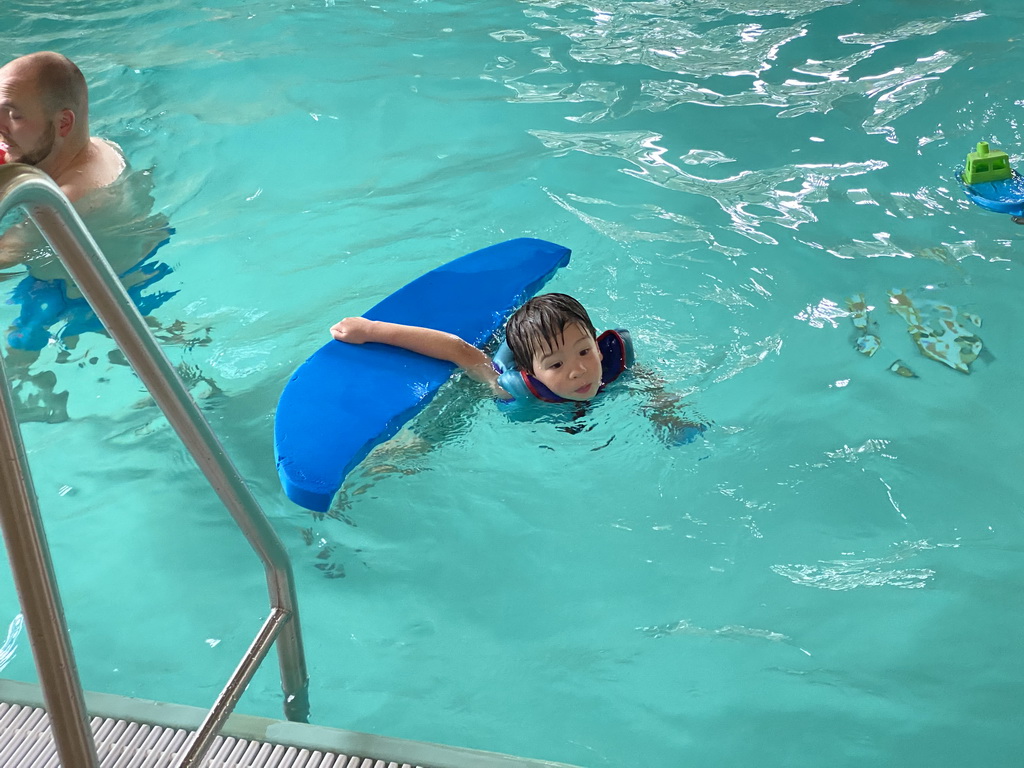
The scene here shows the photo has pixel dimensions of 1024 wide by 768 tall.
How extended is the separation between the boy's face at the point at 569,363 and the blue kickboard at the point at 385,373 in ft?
1.06

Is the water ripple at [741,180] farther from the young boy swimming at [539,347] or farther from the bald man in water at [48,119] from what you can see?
the bald man in water at [48,119]

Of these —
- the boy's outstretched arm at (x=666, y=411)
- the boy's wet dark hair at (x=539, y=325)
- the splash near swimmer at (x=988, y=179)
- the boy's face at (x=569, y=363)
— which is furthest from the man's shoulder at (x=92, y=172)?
the splash near swimmer at (x=988, y=179)

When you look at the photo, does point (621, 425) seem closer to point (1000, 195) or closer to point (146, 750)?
point (146, 750)

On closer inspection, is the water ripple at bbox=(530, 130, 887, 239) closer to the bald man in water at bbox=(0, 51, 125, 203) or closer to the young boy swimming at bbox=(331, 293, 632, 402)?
the young boy swimming at bbox=(331, 293, 632, 402)

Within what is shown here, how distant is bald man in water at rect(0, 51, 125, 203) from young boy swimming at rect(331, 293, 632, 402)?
1.33 metres

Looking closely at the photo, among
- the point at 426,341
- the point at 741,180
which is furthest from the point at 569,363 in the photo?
the point at 741,180

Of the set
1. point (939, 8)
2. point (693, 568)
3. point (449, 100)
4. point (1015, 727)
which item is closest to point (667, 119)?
point (449, 100)

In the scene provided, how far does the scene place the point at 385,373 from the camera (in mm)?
2969

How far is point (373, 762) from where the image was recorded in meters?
1.82

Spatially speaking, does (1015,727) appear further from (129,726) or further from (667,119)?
(667,119)

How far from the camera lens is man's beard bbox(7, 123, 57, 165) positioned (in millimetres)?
3467

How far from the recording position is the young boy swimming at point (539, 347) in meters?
2.86

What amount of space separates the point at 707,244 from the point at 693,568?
1.57m

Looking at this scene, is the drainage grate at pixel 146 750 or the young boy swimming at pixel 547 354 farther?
the young boy swimming at pixel 547 354
